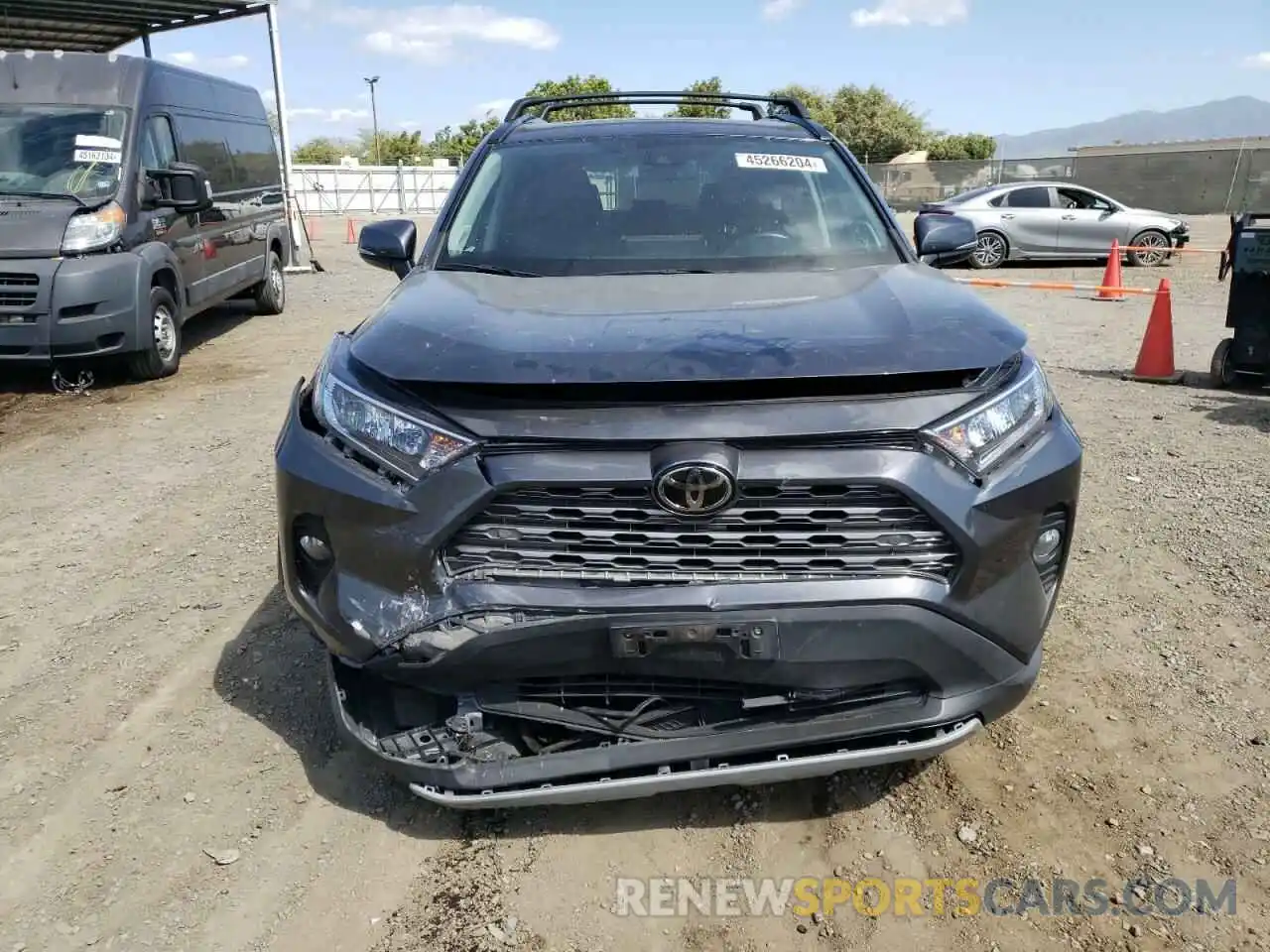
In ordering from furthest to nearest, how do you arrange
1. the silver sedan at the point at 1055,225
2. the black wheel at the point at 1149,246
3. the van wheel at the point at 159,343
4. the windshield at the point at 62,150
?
the black wheel at the point at 1149,246, the silver sedan at the point at 1055,225, the van wheel at the point at 159,343, the windshield at the point at 62,150

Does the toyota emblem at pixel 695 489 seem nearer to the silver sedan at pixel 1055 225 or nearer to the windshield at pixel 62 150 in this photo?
the windshield at pixel 62 150

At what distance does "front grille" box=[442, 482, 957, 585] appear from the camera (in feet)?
6.95

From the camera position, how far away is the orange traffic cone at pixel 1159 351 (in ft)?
25.3

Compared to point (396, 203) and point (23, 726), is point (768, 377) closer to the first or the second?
point (23, 726)

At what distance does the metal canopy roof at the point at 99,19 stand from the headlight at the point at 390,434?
1389 centimetres

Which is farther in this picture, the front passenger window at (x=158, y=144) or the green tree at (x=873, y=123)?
the green tree at (x=873, y=123)

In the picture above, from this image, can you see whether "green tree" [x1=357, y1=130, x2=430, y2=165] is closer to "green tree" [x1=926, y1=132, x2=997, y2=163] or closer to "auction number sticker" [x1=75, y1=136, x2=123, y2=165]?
"green tree" [x1=926, y1=132, x2=997, y2=163]

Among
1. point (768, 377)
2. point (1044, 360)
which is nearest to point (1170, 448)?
point (1044, 360)

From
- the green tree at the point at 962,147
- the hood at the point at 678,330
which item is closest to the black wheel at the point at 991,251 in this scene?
the hood at the point at 678,330

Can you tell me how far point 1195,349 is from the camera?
30.1 ft

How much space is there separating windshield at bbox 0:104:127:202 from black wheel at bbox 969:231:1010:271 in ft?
43.2

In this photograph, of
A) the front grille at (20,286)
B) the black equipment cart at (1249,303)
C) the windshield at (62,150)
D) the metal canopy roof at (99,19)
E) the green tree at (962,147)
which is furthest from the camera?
the green tree at (962,147)

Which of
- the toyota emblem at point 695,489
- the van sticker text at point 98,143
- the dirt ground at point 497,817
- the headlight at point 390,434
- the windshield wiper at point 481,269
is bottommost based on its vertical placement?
the dirt ground at point 497,817

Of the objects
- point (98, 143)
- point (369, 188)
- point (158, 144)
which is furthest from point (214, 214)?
point (369, 188)
